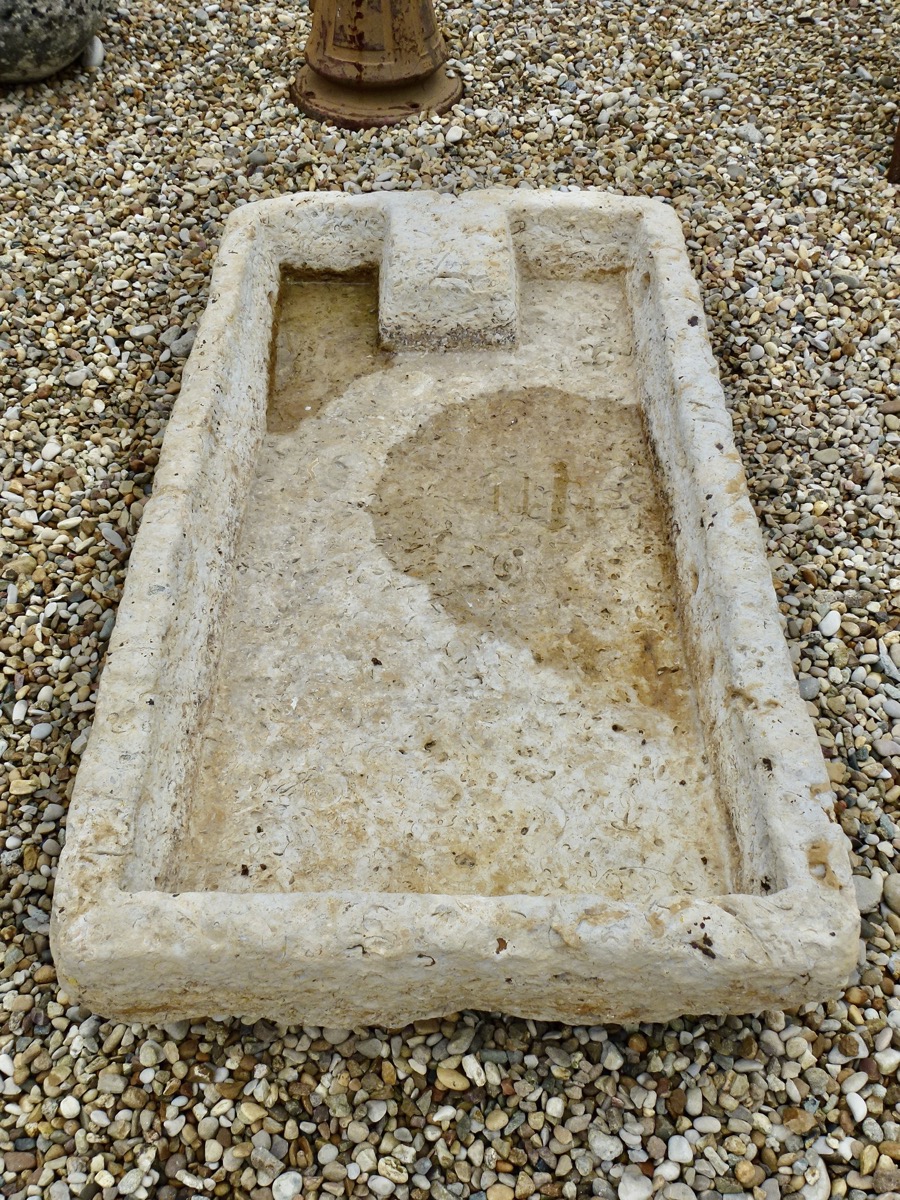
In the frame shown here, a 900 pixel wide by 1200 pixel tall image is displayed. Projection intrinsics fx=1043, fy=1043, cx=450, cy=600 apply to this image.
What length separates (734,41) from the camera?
17.7 feet

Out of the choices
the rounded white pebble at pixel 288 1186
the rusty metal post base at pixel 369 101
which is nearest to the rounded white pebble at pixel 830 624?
the rounded white pebble at pixel 288 1186

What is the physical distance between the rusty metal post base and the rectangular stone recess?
1276 mm

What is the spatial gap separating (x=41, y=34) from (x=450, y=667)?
399 cm

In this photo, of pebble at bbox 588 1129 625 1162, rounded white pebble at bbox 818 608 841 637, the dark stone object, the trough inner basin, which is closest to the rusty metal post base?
the dark stone object

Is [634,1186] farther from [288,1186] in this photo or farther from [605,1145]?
→ [288,1186]

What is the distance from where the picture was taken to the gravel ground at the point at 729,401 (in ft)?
7.22

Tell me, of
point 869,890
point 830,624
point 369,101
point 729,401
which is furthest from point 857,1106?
point 369,101

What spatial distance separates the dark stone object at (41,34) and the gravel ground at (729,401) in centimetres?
13

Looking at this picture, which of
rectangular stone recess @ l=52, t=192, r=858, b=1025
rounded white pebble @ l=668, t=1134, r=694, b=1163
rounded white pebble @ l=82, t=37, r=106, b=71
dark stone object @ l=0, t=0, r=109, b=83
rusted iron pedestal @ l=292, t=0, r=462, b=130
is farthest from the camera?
rounded white pebble @ l=82, t=37, r=106, b=71

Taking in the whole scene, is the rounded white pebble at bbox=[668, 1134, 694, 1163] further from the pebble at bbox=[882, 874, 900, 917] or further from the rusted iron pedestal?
the rusted iron pedestal

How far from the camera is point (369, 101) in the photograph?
488 cm

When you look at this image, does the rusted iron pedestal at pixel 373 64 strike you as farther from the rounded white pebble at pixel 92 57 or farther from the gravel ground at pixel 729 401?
the rounded white pebble at pixel 92 57

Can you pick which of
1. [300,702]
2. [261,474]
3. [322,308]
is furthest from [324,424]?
[300,702]

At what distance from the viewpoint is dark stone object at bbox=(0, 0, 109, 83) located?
4820mm
